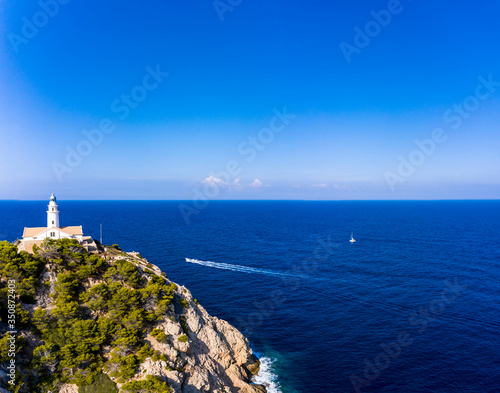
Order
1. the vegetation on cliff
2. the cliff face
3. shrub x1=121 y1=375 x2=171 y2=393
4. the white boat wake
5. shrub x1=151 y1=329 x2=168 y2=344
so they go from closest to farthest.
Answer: shrub x1=121 y1=375 x2=171 y2=393, the vegetation on cliff, the cliff face, shrub x1=151 y1=329 x2=168 y2=344, the white boat wake

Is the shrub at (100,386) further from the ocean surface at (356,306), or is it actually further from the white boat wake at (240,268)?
the white boat wake at (240,268)

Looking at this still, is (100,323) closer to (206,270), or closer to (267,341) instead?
(267,341)

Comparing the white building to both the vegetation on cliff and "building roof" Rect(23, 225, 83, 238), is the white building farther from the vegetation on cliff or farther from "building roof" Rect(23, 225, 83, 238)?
the vegetation on cliff

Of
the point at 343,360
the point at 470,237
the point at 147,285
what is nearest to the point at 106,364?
the point at 147,285

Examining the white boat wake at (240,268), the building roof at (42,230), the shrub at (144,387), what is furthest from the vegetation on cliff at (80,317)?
the white boat wake at (240,268)

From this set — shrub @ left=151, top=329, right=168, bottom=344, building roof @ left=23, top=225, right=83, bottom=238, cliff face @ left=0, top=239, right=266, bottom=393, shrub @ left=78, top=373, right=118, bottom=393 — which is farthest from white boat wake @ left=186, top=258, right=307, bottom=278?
shrub @ left=78, top=373, right=118, bottom=393

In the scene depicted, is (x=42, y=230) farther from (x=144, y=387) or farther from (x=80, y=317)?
(x=144, y=387)
